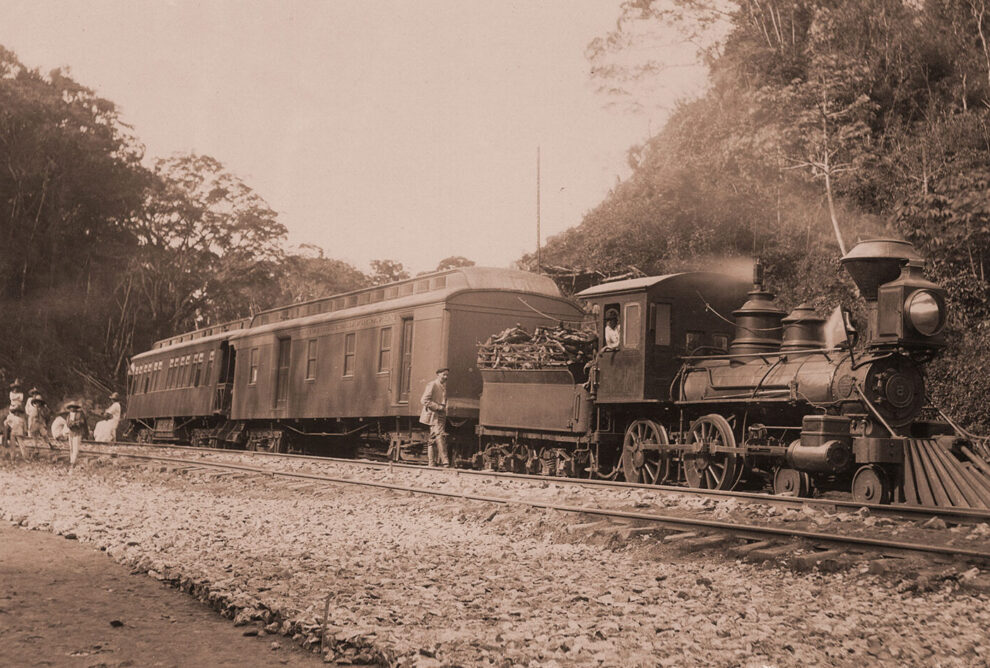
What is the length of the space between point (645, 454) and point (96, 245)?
29.6 meters

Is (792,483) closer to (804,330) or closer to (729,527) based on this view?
(804,330)

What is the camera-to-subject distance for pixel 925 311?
29.3 ft

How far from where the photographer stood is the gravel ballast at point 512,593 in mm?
4168

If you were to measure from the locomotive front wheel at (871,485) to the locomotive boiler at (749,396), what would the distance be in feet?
0.04

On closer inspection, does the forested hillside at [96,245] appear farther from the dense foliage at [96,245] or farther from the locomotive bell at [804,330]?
the locomotive bell at [804,330]

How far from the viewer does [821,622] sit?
4.60 m

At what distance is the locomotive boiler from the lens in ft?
29.3

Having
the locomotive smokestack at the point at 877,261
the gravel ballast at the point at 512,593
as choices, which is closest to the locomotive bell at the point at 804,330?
the locomotive smokestack at the point at 877,261

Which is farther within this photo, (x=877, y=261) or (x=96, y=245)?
(x=96, y=245)

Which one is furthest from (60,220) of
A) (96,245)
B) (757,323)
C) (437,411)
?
(757,323)

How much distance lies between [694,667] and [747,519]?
162 inches

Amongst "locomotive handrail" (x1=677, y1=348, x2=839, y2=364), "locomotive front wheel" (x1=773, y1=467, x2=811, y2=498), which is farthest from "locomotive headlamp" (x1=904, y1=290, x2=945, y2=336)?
"locomotive front wheel" (x1=773, y1=467, x2=811, y2=498)

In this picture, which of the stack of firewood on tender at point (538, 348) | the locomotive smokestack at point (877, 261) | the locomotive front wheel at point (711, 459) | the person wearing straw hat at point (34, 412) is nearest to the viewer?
the locomotive smokestack at point (877, 261)

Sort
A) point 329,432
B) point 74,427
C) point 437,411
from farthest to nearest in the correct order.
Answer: point 329,432, point 74,427, point 437,411
